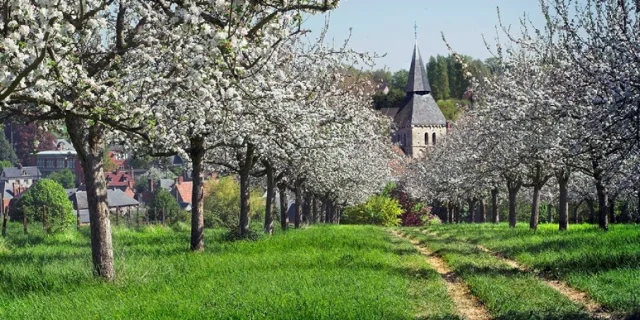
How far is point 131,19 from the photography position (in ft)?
59.9

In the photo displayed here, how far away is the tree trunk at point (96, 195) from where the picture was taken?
1587cm

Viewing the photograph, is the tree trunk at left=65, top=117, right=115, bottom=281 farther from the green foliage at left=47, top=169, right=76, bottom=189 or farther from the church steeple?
the green foliage at left=47, top=169, right=76, bottom=189

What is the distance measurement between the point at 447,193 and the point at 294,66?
35.2 meters

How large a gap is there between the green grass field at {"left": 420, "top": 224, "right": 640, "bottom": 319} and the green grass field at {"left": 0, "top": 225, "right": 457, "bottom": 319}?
8.28ft

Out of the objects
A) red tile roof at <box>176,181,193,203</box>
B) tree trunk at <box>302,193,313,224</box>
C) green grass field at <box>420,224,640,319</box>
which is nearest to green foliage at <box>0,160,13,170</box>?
red tile roof at <box>176,181,193,203</box>

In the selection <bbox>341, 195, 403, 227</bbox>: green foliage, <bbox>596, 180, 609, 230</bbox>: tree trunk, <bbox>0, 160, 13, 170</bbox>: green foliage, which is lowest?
<bbox>341, 195, 403, 227</bbox>: green foliage

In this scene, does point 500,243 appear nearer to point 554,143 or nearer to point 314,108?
point 554,143

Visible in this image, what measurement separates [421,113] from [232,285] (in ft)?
454

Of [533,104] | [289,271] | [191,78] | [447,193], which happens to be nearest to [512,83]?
[533,104]

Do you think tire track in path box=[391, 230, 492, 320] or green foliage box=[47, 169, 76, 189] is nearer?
tire track in path box=[391, 230, 492, 320]

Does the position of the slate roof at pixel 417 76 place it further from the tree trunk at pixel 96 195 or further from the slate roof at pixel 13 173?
the tree trunk at pixel 96 195

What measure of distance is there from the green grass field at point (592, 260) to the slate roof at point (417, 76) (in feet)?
379

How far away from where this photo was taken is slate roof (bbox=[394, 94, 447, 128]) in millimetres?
148875

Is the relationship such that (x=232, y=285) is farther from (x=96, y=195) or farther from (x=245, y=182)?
(x=245, y=182)
